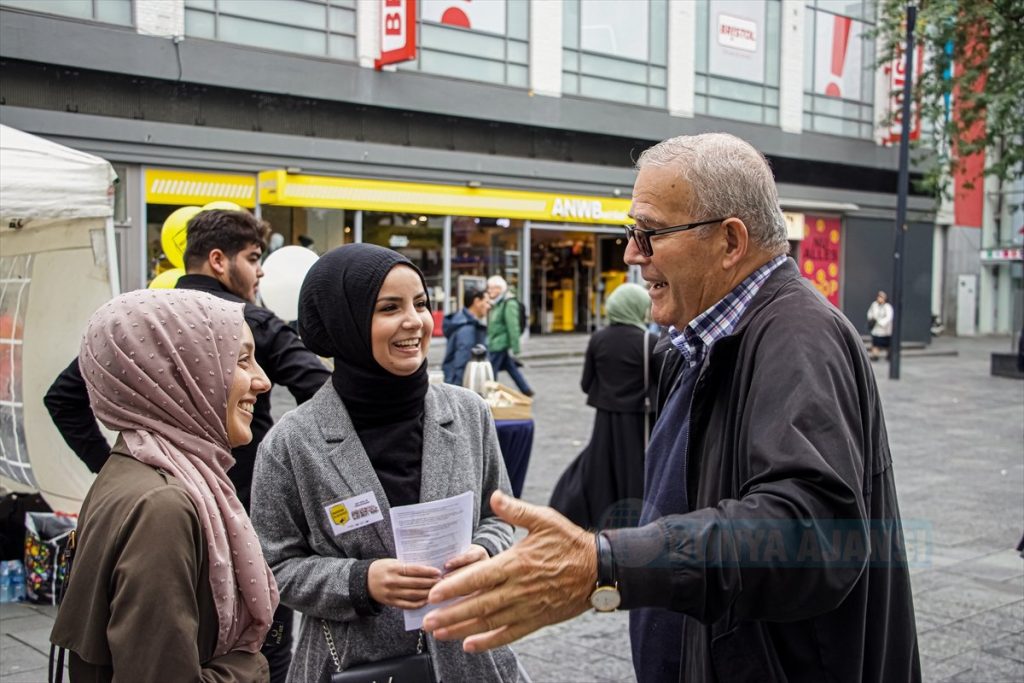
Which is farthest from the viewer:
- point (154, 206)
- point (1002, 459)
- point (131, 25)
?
point (154, 206)

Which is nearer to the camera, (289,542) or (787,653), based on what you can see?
(787,653)

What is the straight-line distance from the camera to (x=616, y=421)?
6.82 metres

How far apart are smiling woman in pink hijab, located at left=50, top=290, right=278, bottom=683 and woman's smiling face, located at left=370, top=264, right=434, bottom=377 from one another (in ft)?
1.19

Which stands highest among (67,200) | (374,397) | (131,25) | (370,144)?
(131,25)

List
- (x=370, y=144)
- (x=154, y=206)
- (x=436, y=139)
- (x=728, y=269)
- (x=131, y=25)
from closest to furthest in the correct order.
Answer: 1. (x=728, y=269)
2. (x=131, y=25)
3. (x=154, y=206)
4. (x=370, y=144)
5. (x=436, y=139)

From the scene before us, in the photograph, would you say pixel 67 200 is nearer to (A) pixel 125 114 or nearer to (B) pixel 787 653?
(B) pixel 787 653

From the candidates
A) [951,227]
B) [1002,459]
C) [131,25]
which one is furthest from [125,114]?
[951,227]

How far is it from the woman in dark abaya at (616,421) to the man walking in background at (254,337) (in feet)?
10.6

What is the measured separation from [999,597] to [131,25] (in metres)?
15.3

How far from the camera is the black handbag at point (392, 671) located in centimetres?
226

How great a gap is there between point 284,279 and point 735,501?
173 inches

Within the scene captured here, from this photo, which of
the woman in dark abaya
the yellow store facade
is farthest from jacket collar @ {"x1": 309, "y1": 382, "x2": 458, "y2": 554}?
the yellow store facade

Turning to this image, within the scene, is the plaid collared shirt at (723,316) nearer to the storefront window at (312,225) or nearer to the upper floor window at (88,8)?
the upper floor window at (88,8)

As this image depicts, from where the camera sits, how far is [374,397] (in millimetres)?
2508
